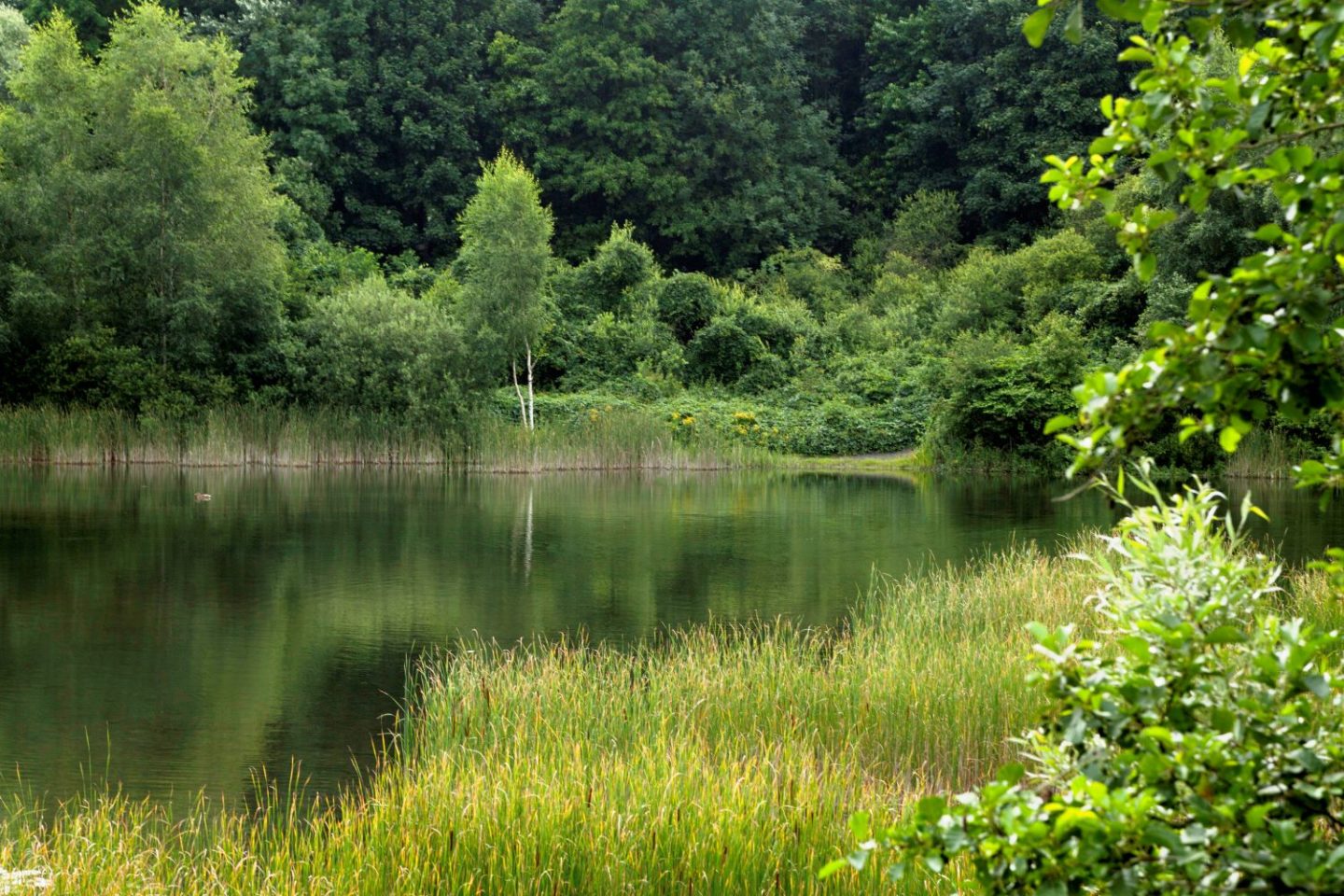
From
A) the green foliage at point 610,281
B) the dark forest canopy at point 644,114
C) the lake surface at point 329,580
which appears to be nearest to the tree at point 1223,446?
the lake surface at point 329,580

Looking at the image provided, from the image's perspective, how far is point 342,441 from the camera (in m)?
30.2

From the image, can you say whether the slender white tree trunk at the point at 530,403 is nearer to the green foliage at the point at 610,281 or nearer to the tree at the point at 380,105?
the green foliage at the point at 610,281

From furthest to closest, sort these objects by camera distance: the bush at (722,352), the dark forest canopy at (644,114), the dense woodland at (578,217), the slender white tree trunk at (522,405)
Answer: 1. the dark forest canopy at (644,114)
2. the bush at (722,352)
3. the slender white tree trunk at (522,405)
4. the dense woodland at (578,217)

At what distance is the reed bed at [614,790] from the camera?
14.5 ft

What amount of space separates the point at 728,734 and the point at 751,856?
7.85 feet

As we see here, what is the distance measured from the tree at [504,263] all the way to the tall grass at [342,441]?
1256mm

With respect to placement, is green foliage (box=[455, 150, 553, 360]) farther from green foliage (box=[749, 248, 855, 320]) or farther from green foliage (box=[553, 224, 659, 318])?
green foliage (box=[749, 248, 855, 320])

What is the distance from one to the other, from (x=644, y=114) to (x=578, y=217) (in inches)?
169

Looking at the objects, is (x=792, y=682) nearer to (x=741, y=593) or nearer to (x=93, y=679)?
(x=93, y=679)

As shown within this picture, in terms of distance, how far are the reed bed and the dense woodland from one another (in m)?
23.1

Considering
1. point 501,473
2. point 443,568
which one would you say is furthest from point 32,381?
point 443,568

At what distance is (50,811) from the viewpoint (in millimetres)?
6344

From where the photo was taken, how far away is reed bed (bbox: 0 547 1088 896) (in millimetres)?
4426

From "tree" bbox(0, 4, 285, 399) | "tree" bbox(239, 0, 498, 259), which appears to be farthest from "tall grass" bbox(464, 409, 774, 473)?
"tree" bbox(239, 0, 498, 259)
